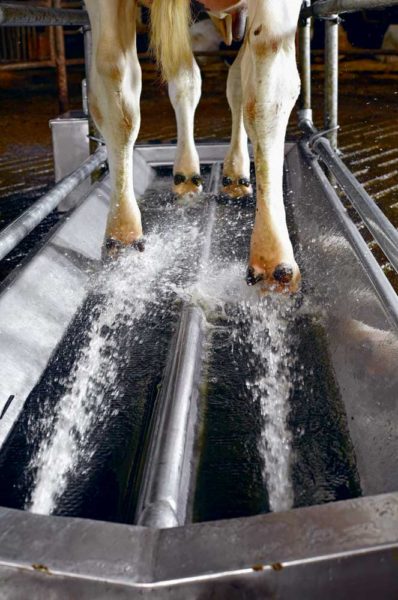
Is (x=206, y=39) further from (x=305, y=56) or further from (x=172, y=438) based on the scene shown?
(x=172, y=438)

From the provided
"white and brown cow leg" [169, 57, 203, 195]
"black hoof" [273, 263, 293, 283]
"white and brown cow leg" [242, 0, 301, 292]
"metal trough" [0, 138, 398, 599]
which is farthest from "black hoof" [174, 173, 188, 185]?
"black hoof" [273, 263, 293, 283]

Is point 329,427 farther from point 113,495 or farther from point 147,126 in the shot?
point 147,126

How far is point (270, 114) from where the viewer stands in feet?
4.74

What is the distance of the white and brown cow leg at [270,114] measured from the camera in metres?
1.40

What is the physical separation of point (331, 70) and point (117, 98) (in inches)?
39.9

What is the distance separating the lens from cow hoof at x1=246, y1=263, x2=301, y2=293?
1.42 metres

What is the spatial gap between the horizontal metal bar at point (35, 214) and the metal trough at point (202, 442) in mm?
71

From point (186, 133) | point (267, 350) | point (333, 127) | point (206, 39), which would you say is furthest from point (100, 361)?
point (206, 39)

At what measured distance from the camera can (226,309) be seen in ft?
4.69

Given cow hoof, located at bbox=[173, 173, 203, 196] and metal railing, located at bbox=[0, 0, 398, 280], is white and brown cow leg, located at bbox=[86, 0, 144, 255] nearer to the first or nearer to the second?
metal railing, located at bbox=[0, 0, 398, 280]

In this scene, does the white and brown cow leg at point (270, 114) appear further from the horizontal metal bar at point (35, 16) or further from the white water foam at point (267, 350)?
the horizontal metal bar at point (35, 16)

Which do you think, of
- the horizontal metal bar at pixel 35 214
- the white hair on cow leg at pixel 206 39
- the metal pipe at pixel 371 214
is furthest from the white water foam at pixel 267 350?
the white hair on cow leg at pixel 206 39

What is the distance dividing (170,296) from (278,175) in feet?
1.07

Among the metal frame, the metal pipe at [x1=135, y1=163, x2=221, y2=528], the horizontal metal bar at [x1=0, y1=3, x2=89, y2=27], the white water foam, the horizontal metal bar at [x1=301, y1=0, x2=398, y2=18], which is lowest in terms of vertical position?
the white water foam
